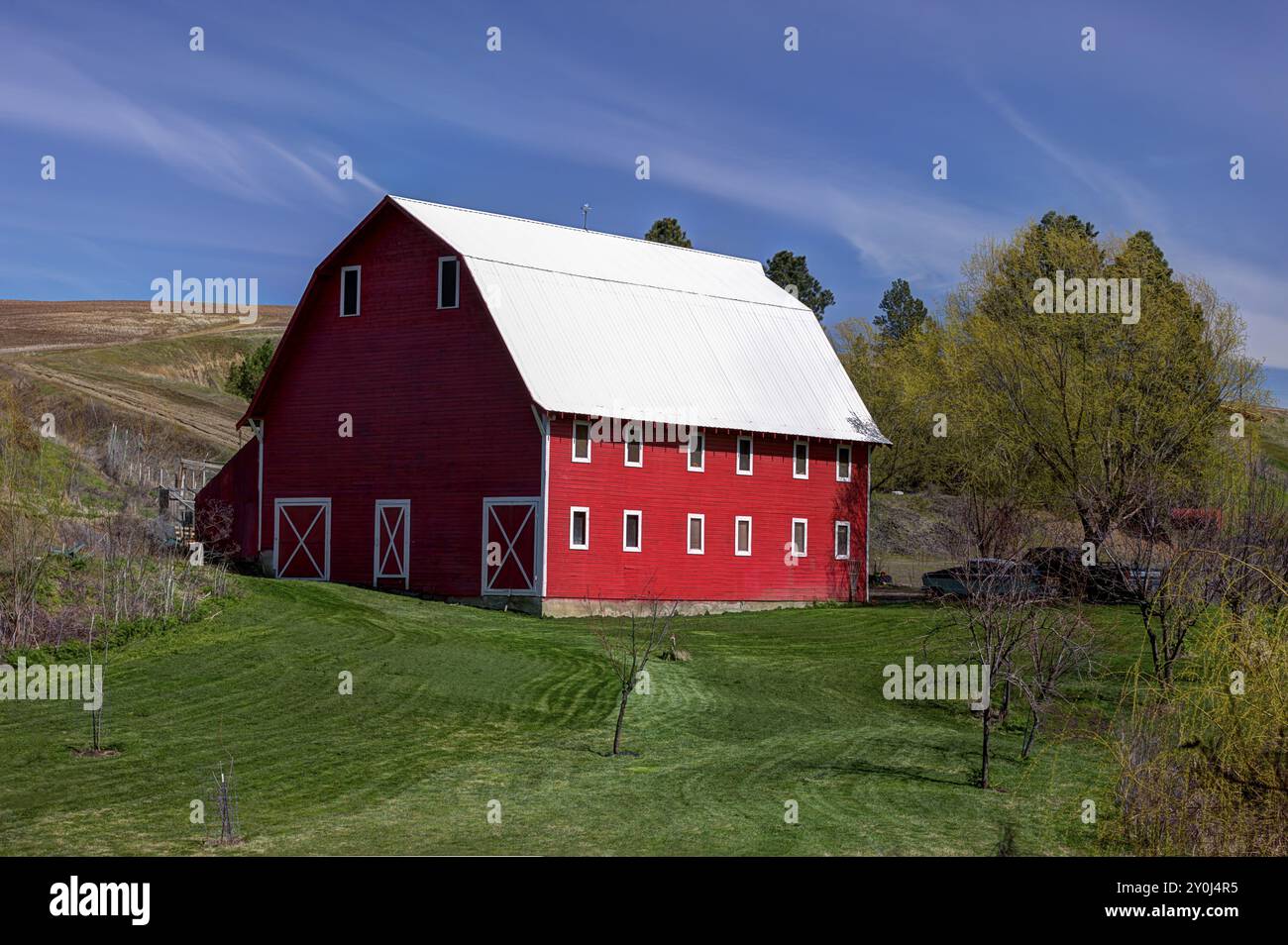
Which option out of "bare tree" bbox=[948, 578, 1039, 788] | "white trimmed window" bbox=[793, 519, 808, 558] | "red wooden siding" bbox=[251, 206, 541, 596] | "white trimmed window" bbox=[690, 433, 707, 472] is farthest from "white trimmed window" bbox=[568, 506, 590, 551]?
"bare tree" bbox=[948, 578, 1039, 788]

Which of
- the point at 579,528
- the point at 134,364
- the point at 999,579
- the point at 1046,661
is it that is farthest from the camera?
the point at 134,364

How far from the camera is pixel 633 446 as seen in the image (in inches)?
1681

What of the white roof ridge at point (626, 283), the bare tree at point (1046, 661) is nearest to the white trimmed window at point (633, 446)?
the white roof ridge at point (626, 283)

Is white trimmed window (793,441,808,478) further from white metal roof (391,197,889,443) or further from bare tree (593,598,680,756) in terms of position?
bare tree (593,598,680,756)

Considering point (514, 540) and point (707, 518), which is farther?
point (707, 518)

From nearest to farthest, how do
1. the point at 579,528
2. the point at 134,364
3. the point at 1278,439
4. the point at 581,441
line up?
the point at 579,528, the point at 581,441, the point at 134,364, the point at 1278,439

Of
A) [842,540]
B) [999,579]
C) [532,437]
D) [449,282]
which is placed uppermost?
[449,282]

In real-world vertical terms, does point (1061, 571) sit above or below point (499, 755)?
above

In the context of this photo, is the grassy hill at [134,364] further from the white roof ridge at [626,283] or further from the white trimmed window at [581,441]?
the white trimmed window at [581,441]

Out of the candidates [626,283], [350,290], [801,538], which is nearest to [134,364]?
[350,290]

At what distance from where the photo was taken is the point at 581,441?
41406 millimetres

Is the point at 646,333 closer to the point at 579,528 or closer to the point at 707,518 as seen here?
the point at 707,518

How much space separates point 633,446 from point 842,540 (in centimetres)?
1030

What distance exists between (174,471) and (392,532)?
2084 cm
